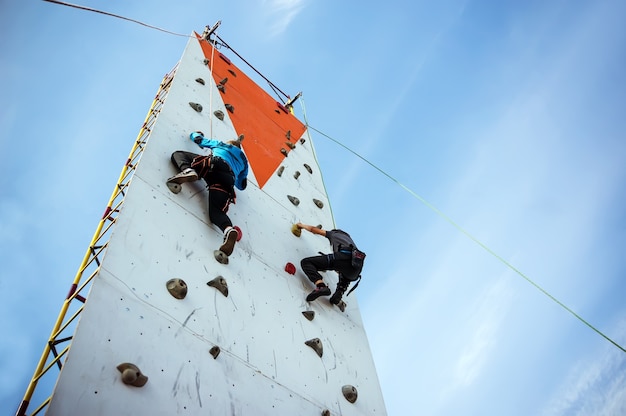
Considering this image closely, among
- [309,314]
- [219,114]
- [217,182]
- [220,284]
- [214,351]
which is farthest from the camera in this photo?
[219,114]

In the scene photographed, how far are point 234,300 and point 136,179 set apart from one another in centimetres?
98

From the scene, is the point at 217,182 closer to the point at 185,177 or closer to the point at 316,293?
the point at 185,177

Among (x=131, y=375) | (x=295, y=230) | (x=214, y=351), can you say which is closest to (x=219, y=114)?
(x=295, y=230)

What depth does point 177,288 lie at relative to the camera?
233 centimetres

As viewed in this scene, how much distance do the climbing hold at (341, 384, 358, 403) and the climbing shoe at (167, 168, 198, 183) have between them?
69.2 inches

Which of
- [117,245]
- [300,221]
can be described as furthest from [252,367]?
[300,221]

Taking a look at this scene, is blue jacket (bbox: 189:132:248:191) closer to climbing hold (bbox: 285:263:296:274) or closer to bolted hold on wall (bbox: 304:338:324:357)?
climbing hold (bbox: 285:263:296:274)

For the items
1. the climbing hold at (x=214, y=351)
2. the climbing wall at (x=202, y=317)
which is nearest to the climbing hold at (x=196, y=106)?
the climbing wall at (x=202, y=317)

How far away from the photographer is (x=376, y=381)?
11.1 feet

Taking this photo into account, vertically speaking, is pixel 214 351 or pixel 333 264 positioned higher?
pixel 333 264

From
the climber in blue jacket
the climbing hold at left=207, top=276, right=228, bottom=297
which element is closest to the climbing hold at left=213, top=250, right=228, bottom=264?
the climber in blue jacket

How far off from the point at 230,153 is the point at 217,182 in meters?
0.35

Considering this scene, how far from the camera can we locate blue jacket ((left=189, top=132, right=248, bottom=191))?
333 cm

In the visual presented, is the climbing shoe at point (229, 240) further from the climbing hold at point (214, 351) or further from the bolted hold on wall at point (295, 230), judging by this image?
the bolted hold on wall at point (295, 230)
